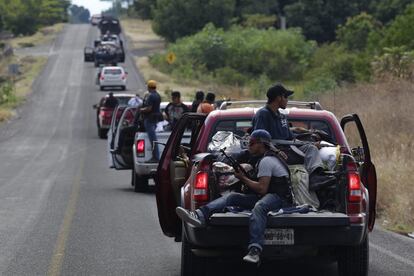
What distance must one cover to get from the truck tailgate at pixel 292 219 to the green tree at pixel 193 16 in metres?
94.9

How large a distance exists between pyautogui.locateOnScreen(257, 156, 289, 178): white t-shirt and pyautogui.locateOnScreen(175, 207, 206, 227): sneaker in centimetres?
66

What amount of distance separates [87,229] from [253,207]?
5508mm

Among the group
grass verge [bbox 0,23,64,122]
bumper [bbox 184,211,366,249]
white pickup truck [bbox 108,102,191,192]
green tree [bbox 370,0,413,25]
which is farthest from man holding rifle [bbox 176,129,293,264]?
green tree [bbox 370,0,413,25]

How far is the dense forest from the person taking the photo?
59.3 meters

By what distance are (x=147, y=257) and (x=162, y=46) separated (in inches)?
3865

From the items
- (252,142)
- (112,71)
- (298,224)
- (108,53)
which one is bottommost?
(108,53)

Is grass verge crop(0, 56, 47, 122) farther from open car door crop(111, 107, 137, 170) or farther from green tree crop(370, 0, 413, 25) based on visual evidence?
open car door crop(111, 107, 137, 170)

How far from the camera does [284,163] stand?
924 cm

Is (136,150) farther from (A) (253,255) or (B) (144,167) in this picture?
(A) (253,255)

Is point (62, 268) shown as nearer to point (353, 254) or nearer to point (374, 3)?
point (353, 254)

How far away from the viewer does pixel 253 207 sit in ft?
29.7

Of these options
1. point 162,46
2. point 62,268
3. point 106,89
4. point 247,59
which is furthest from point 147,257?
point 162,46

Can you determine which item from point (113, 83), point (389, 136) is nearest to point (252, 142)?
point (389, 136)

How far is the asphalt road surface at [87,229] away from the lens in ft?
35.6
